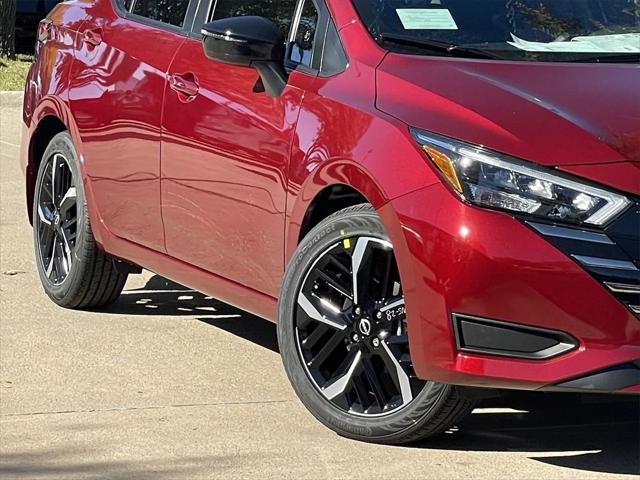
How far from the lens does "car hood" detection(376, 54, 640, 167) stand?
4.41 m

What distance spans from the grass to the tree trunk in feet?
0.40

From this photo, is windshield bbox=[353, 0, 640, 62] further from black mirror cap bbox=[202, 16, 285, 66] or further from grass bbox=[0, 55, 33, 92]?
grass bbox=[0, 55, 33, 92]

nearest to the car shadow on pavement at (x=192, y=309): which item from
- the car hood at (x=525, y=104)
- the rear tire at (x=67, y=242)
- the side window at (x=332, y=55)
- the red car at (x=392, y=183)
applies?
the rear tire at (x=67, y=242)

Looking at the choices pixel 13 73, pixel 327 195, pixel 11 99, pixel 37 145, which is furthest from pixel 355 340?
pixel 13 73

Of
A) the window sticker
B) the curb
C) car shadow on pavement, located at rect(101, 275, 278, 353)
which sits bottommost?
the curb

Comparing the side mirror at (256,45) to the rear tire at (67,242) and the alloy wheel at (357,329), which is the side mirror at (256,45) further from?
the rear tire at (67,242)

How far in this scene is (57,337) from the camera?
642 centimetres

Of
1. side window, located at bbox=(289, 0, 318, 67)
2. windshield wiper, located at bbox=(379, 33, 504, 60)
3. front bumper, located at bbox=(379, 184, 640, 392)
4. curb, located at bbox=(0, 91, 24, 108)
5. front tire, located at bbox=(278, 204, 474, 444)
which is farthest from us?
curb, located at bbox=(0, 91, 24, 108)

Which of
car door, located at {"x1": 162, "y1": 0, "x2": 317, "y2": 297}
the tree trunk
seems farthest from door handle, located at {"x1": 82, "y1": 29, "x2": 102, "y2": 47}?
the tree trunk

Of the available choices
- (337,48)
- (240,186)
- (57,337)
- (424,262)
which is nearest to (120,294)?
(57,337)

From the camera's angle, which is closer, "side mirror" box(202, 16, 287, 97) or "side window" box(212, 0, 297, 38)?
"side mirror" box(202, 16, 287, 97)

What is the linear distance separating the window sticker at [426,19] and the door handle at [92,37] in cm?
187

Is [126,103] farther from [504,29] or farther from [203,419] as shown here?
[504,29]

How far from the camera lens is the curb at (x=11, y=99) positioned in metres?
15.5
